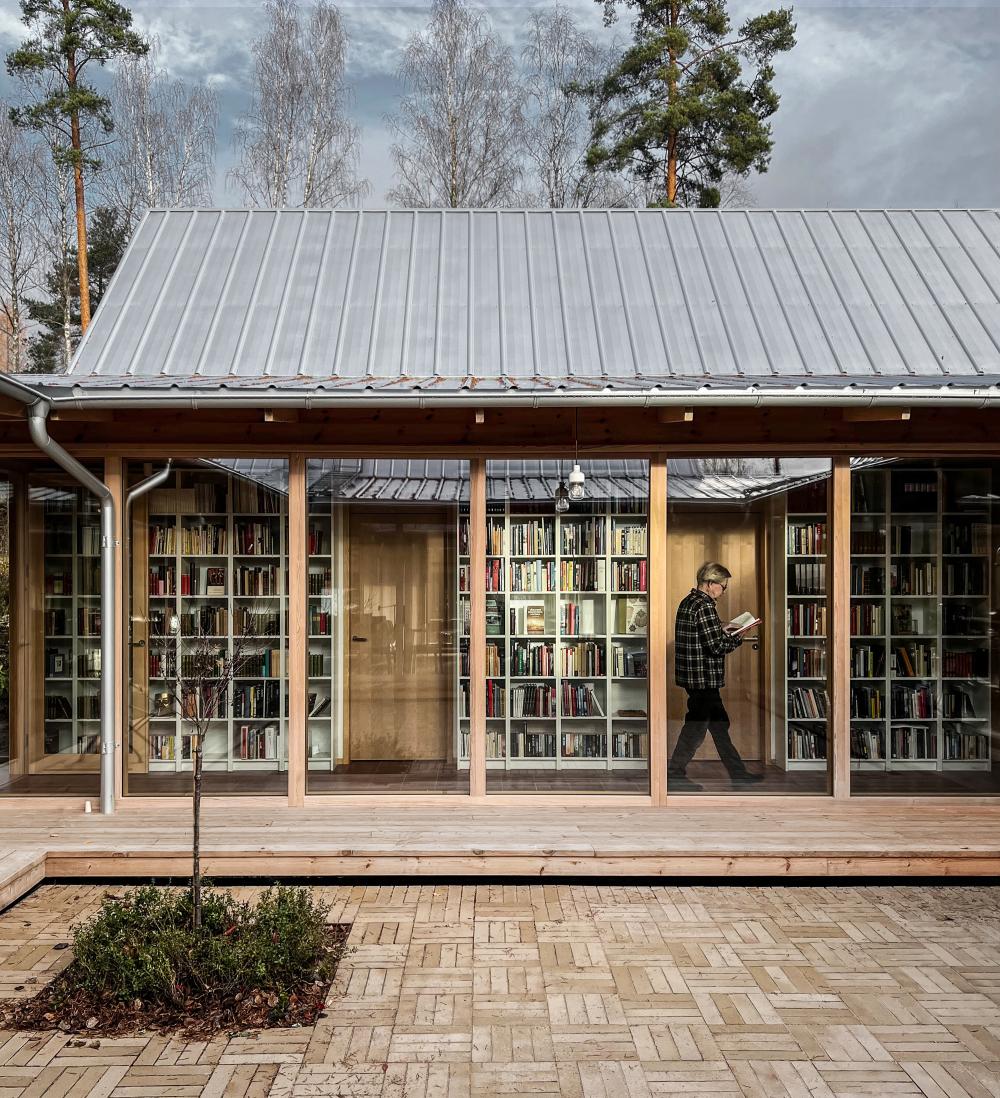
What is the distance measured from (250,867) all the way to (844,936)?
318cm

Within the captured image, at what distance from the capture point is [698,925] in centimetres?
495

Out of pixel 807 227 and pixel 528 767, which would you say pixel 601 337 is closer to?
pixel 807 227

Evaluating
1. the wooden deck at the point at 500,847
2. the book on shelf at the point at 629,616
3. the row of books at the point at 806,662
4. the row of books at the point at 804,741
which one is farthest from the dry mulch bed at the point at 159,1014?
the row of books at the point at 806,662

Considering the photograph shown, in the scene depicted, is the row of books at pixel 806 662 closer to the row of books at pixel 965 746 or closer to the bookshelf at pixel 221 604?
the row of books at pixel 965 746

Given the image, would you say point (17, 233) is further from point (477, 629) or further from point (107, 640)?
point (477, 629)

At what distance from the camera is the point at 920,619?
686 cm

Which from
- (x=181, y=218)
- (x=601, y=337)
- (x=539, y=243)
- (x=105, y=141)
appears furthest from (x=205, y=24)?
(x=601, y=337)

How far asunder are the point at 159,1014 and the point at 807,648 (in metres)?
4.60

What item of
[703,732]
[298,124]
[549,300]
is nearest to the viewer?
[703,732]

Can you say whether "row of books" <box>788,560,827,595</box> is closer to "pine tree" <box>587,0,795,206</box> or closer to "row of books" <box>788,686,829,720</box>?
"row of books" <box>788,686,829,720</box>

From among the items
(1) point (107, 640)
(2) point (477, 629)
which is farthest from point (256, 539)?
(2) point (477, 629)

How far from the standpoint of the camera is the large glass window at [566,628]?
Result: 661cm

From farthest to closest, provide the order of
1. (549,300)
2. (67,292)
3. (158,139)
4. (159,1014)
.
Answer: (158,139) → (67,292) → (549,300) → (159,1014)

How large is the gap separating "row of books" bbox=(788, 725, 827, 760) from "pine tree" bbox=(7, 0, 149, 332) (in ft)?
46.1
